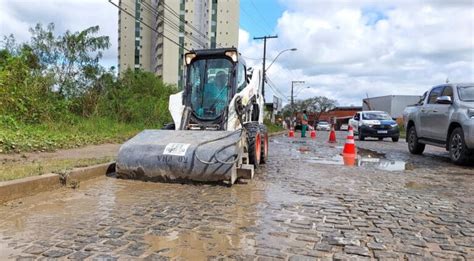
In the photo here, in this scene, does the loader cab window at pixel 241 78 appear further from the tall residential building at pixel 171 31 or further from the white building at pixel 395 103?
the tall residential building at pixel 171 31

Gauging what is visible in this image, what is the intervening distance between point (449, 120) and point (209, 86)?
5.80 m

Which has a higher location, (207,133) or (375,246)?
(207,133)

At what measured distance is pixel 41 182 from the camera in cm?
580


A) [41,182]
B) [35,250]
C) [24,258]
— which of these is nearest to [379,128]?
[41,182]

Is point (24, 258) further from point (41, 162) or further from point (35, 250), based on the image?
point (41, 162)

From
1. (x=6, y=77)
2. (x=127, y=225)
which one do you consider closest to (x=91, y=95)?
(x=6, y=77)

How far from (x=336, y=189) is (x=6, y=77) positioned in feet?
39.5

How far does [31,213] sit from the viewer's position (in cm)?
466

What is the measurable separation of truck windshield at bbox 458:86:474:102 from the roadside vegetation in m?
9.86

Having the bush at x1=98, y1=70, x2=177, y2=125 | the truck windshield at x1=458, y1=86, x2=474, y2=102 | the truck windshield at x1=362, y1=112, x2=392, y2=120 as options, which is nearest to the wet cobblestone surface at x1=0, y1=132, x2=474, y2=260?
the truck windshield at x1=458, y1=86, x2=474, y2=102

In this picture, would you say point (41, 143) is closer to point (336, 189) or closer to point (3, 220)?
point (3, 220)

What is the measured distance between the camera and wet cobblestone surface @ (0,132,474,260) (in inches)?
138

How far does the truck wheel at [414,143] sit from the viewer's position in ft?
41.3

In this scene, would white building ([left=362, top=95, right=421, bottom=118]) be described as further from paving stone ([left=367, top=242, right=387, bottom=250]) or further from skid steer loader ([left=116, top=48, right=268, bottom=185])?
paving stone ([left=367, top=242, right=387, bottom=250])
